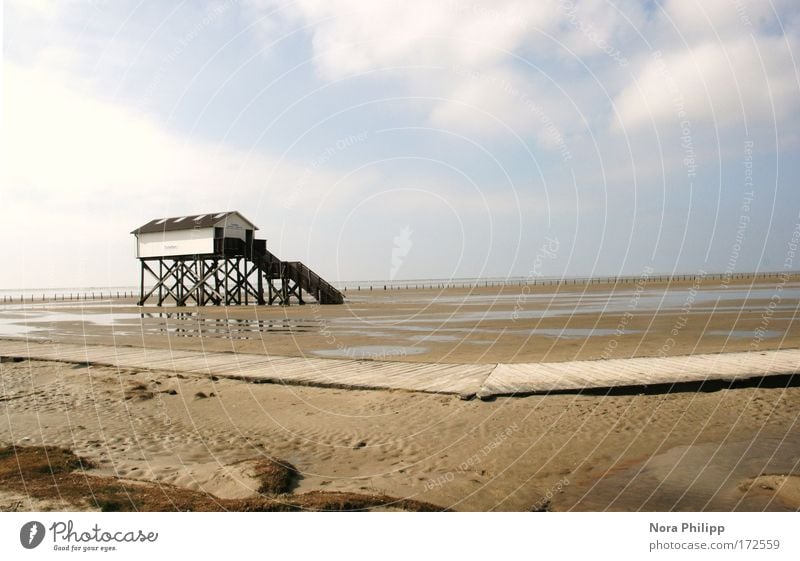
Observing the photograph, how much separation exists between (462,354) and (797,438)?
Answer: 28.4 feet

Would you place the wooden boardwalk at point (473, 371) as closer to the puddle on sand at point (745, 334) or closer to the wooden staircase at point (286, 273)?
Result: the puddle on sand at point (745, 334)

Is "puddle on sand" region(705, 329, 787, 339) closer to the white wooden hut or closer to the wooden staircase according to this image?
the wooden staircase

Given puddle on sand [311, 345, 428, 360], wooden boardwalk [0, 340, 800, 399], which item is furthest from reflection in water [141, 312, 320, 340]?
wooden boardwalk [0, 340, 800, 399]

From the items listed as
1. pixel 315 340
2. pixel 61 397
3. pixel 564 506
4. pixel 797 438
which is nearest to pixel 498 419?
pixel 564 506

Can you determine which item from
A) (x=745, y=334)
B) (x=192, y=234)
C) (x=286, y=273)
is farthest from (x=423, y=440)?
(x=192, y=234)

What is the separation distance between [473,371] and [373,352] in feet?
18.3
